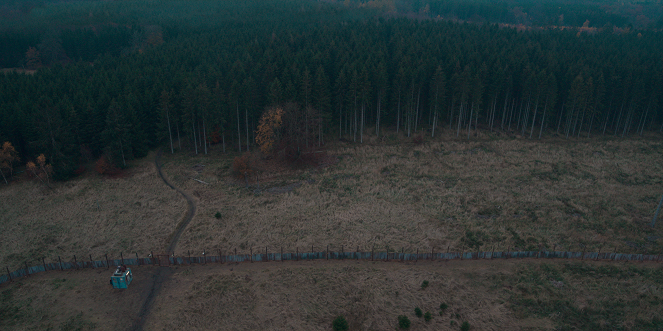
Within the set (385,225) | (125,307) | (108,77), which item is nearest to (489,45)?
(385,225)

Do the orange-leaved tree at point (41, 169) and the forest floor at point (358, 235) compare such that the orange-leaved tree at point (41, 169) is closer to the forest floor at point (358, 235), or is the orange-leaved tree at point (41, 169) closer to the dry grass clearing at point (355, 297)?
the forest floor at point (358, 235)

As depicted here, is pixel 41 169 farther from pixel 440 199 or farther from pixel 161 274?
pixel 440 199

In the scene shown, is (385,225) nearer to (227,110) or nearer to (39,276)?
(39,276)

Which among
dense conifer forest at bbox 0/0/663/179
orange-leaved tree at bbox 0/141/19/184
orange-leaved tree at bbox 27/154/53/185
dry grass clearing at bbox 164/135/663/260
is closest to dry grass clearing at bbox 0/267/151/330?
dry grass clearing at bbox 164/135/663/260

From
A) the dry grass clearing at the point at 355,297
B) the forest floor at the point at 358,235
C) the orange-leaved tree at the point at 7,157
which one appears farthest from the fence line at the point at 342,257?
the orange-leaved tree at the point at 7,157

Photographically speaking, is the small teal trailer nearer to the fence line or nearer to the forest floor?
the forest floor
